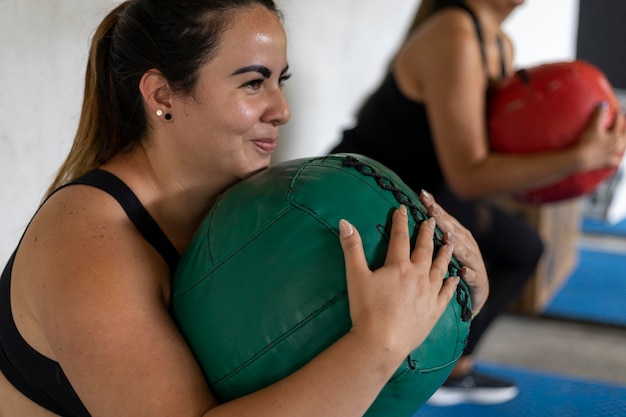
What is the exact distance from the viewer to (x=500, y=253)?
2.32 metres

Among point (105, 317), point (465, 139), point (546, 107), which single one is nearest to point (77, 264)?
point (105, 317)

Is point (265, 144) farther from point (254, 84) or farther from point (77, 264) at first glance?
point (77, 264)

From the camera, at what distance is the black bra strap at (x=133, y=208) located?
1.17 m

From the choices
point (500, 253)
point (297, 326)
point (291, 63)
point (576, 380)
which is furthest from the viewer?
point (291, 63)

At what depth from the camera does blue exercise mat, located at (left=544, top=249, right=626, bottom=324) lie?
328cm

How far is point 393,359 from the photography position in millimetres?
950

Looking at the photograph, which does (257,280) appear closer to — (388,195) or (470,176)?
(388,195)

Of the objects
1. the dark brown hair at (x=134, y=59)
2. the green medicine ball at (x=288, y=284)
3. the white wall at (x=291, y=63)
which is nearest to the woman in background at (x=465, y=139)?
the white wall at (x=291, y=63)

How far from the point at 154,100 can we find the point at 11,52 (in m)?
0.56

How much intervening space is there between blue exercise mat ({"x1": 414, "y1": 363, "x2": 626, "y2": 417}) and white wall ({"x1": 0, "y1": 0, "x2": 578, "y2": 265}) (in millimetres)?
1129

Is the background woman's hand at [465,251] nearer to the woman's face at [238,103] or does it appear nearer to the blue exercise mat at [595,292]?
the woman's face at [238,103]

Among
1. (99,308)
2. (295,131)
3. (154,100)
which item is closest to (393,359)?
(99,308)

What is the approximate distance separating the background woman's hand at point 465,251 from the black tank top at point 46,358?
0.43 metres

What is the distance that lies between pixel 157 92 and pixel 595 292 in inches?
114
